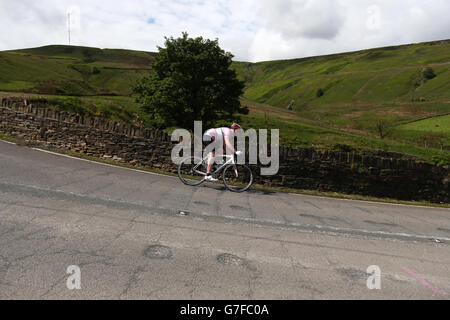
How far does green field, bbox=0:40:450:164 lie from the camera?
4066cm

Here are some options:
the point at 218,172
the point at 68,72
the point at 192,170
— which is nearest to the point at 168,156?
the point at 192,170

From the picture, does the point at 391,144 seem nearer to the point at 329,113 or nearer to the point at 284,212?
the point at 284,212

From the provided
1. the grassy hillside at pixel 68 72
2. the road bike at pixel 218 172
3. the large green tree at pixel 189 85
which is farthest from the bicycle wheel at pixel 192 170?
the grassy hillside at pixel 68 72

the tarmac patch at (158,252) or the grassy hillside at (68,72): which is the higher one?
the grassy hillside at (68,72)

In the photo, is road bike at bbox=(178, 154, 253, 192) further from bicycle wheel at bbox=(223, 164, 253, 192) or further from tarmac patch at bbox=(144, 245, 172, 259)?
tarmac patch at bbox=(144, 245, 172, 259)

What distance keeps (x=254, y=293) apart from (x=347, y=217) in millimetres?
5415

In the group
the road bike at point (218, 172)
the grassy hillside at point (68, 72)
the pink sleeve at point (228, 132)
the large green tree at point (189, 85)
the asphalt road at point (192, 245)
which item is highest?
the grassy hillside at point (68, 72)

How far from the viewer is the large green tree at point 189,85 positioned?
86.0 ft

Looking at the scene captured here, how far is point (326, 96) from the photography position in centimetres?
13638

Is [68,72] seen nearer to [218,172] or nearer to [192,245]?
[218,172]

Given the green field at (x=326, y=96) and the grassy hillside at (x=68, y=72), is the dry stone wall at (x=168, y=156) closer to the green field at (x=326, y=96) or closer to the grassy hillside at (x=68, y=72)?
the green field at (x=326, y=96)

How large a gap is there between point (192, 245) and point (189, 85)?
76.9 ft
